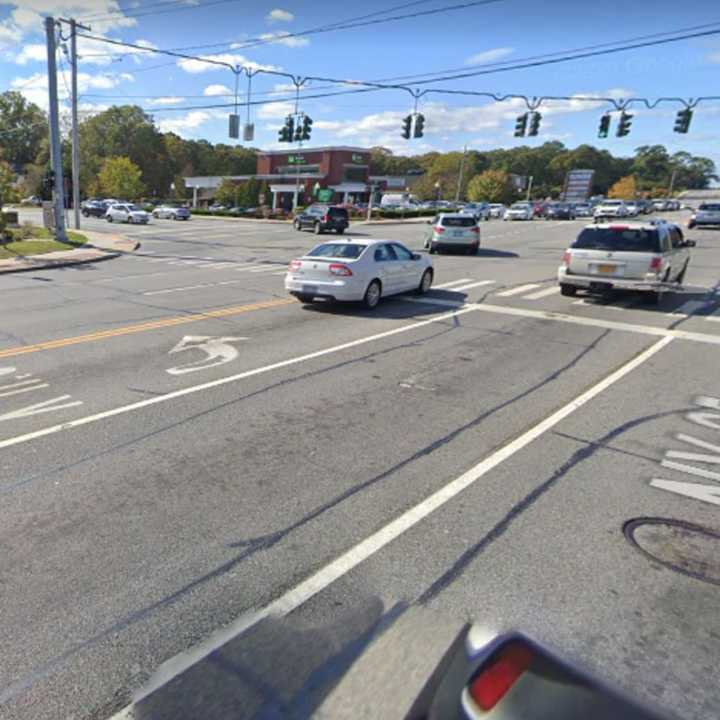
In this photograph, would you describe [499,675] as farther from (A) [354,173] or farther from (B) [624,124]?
(A) [354,173]

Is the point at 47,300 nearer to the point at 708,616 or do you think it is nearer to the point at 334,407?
the point at 334,407

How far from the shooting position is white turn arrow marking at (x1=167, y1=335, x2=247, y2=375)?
7.21 metres

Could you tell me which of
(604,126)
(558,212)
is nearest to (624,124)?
(604,126)

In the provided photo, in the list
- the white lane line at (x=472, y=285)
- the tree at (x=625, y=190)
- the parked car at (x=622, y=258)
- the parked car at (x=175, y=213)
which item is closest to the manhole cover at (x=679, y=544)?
the parked car at (x=622, y=258)

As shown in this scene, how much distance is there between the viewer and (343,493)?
425 cm

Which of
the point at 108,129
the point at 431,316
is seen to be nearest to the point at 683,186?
the point at 108,129

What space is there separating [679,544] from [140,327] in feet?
27.6

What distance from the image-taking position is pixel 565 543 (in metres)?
3.70

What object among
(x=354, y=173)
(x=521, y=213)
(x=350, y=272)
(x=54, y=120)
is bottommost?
(x=350, y=272)

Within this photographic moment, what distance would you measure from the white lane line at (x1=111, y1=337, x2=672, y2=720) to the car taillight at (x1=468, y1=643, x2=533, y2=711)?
166cm

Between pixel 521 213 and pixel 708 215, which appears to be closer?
pixel 708 215

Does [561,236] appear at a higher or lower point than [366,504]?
higher

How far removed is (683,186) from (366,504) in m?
191

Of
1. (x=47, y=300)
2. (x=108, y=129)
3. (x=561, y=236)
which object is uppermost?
(x=108, y=129)
